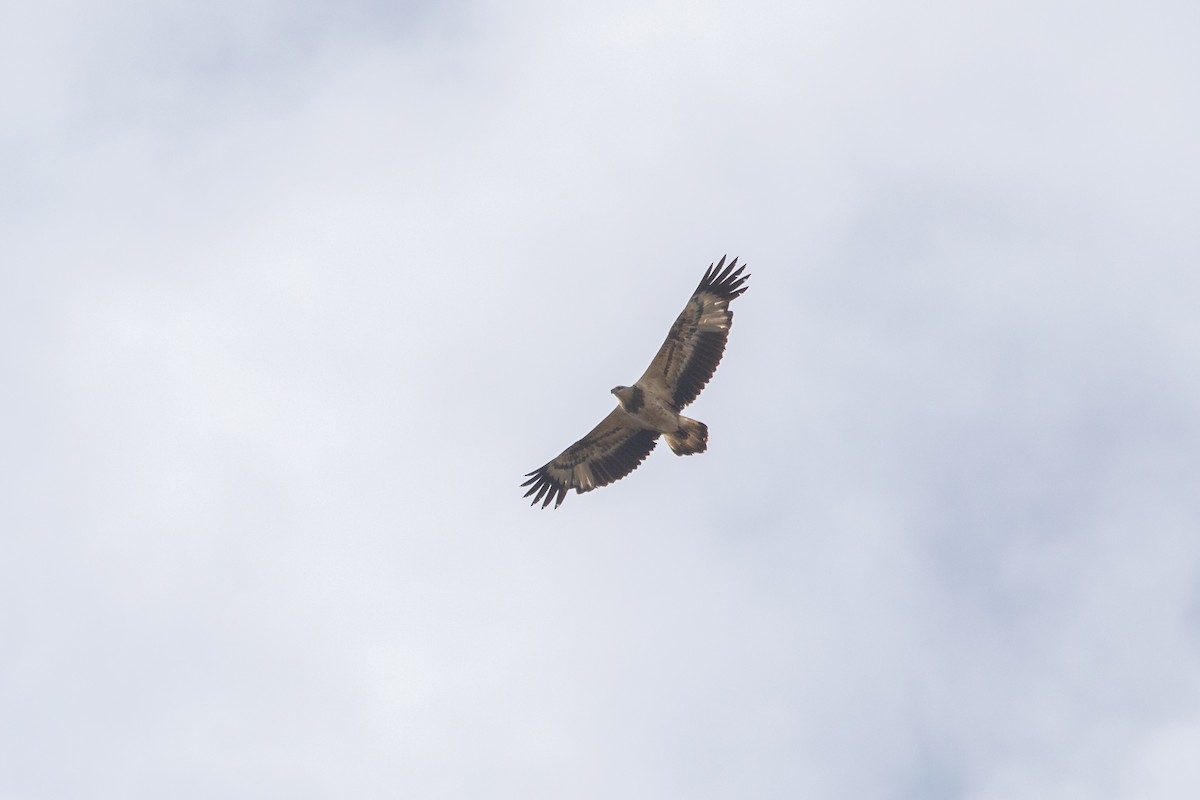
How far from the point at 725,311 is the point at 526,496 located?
5.87m

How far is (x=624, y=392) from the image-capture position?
112 feet

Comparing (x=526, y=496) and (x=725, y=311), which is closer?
(x=725, y=311)

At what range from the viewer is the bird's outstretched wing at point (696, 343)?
33.9 meters

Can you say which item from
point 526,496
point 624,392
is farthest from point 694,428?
point 526,496

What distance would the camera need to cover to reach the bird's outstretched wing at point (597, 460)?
115 feet

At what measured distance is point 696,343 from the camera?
33.9 meters

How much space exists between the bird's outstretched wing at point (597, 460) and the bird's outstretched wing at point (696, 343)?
3.53ft

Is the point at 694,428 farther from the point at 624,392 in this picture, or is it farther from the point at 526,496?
the point at 526,496

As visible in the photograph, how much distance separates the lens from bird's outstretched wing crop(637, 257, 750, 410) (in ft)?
111

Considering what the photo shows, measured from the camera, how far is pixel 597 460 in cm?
3588

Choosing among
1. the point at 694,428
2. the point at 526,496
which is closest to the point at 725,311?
the point at 694,428

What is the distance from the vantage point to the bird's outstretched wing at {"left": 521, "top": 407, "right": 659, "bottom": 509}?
115 feet

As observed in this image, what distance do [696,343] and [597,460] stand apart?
356 cm

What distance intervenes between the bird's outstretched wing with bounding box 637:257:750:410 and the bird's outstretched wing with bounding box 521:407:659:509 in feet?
3.53
